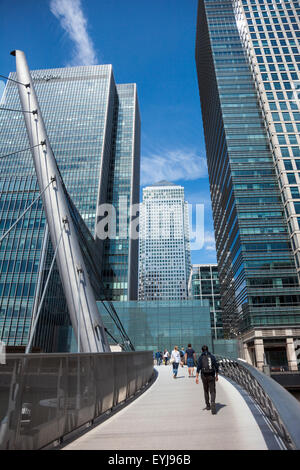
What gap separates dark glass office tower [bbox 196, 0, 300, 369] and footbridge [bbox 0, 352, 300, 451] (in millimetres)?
51823

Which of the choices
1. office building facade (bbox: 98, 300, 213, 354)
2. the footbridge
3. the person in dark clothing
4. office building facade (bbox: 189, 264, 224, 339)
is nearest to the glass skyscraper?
office building facade (bbox: 98, 300, 213, 354)

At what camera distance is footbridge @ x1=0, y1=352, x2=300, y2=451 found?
3605 mm

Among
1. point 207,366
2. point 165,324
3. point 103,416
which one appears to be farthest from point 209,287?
point 103,416

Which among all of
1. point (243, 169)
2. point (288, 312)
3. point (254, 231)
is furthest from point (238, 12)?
point (288, 312)

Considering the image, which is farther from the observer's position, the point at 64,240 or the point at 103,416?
the point at 64,240

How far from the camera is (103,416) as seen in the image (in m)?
6.60

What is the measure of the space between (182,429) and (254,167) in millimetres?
69474

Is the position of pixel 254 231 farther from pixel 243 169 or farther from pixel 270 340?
pixel 270 340

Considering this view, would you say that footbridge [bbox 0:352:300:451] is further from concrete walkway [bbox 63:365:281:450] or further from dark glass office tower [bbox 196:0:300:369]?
dark glass office tower [bbox 196:0:300:369]

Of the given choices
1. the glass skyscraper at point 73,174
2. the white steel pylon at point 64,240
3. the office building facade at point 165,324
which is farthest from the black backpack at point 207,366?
the glass skyscraper at point 73,174

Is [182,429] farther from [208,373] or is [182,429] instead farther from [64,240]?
[64,240]

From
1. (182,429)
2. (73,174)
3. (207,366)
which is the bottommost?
(182,429)

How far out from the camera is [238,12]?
8569 centimetres
